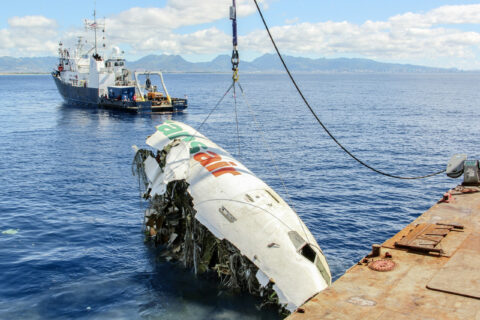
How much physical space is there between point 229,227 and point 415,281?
408 inches

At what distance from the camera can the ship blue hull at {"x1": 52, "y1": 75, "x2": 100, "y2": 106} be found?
387 ft

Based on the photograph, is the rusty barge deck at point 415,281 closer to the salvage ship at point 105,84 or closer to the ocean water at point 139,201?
the ocean water at point 139,201

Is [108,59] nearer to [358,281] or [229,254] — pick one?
[229,254]

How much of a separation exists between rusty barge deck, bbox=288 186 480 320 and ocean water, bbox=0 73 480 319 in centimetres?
761

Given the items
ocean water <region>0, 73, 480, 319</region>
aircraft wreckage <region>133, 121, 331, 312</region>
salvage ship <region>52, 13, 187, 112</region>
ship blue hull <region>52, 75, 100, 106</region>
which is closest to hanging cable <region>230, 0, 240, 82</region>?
aircraft wreckage <region>133, 121, 331, 312</region>

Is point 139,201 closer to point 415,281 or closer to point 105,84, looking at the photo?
point 415,281

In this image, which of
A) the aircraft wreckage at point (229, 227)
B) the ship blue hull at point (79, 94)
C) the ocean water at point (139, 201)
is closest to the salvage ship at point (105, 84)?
the ship blue hull at point (79, 94)

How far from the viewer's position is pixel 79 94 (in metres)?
125

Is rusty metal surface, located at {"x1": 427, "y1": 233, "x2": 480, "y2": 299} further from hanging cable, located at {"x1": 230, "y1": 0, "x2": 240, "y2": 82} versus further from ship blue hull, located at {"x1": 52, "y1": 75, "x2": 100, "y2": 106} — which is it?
ship blue hull, located at {"x1": 52, "y1": 75, "x2": 100, "y2": 106}

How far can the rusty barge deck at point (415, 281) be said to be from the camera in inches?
496

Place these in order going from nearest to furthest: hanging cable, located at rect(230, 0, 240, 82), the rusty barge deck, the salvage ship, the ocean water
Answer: the rusty barge deck
hanging cable, located at rect(230, 0, 240, 82)
the ocean water
the salvage ship

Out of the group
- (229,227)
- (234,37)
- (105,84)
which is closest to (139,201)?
(229,227)

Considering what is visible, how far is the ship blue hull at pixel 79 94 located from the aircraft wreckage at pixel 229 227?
309 feet

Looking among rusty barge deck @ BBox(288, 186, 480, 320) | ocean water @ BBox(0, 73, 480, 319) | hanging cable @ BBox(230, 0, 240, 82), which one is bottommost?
ocean water @ BBox(0, 73, 480, 319)
